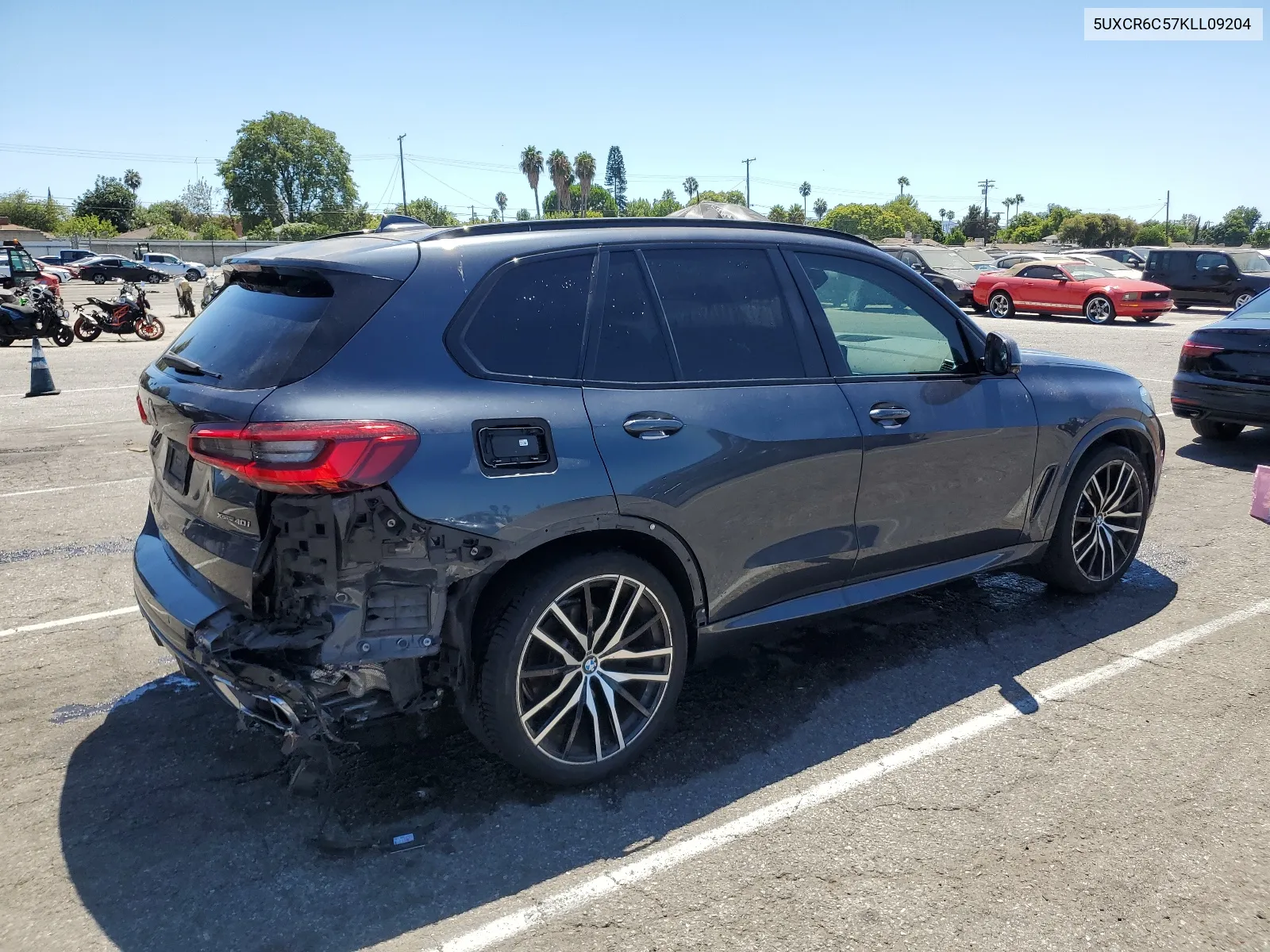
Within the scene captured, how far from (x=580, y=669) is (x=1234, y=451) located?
825cm

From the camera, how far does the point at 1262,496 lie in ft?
21.8

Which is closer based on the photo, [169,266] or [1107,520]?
[1107,520]

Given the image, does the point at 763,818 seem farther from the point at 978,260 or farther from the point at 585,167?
the point at 585,167

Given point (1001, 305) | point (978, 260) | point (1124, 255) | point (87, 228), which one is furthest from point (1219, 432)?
point (87, 228)

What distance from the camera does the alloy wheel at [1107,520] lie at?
501 cm

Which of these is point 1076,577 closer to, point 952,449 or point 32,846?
point 952,449

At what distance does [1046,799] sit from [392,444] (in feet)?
8.10

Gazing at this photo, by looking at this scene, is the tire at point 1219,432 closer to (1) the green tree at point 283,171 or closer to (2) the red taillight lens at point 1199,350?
(2) the red taillight lens at point 1199,350

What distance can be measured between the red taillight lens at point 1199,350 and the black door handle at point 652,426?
716 cm

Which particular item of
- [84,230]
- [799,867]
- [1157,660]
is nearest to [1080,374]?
[1157,660]

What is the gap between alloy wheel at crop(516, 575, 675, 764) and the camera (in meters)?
3.23

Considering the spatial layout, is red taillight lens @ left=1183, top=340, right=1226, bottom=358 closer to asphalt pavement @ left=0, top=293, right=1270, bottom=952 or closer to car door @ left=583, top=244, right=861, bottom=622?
asphalt pavement @ left=0, top=293, right=1270, bottom=952

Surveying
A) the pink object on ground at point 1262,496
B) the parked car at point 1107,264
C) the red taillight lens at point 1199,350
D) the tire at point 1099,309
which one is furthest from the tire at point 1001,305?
the pink object on ground at point 1262,496

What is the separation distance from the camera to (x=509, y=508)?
3004 millimetres
